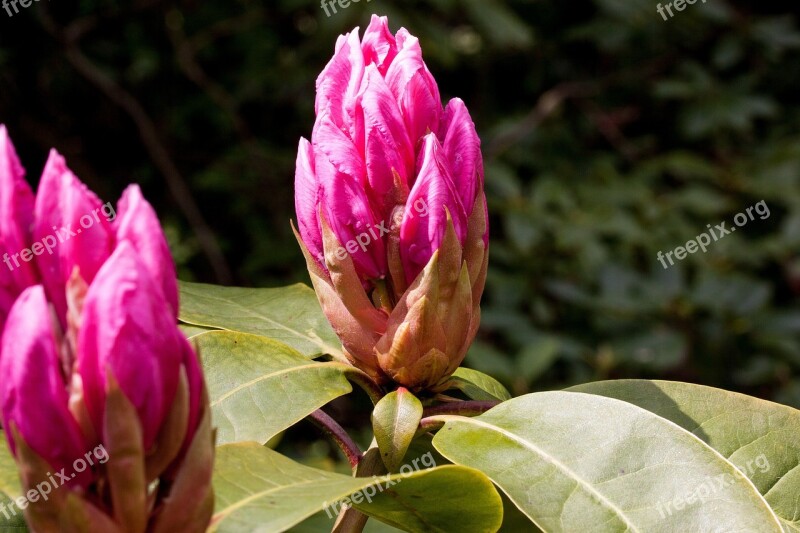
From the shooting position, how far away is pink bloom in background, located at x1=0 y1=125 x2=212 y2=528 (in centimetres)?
60

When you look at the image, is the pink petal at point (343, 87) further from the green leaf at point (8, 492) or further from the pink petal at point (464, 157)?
the green leaf at point (8, 492)

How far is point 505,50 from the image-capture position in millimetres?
4188

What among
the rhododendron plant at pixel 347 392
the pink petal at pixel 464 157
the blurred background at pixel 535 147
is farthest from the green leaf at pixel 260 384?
the blurred background at pixel 535 147

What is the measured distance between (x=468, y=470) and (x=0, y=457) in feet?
1.30

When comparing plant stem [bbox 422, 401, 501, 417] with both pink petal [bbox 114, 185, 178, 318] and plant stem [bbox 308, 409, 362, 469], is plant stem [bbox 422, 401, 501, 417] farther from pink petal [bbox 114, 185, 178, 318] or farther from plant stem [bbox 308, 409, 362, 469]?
pink petal [bbox 114, 185, 178, 318]

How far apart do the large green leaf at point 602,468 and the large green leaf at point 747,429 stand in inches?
5.5

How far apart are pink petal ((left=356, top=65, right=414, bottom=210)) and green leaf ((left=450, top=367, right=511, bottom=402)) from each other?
233 mm

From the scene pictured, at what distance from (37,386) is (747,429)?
2.28ft

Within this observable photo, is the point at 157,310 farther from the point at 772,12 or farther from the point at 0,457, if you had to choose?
the point at 772,12

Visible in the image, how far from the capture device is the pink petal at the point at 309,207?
3.18 ft

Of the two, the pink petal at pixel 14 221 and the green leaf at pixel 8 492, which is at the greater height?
the pink petal at pixel 14 221

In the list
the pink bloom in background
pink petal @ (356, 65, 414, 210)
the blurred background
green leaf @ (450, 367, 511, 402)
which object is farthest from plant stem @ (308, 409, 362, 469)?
the blurred background

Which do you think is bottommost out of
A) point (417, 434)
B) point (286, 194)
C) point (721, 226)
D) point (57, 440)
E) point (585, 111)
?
point (721, 226)

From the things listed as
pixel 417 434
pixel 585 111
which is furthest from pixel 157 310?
pixel 585 111
